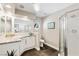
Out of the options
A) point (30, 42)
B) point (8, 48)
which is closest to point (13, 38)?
point (8, 48)

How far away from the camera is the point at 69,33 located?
3.85 ft

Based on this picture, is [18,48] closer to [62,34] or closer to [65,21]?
[62,34]

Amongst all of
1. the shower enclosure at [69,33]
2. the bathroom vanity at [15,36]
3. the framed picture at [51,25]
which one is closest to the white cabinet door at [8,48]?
the bathroom vanity at [15,36]

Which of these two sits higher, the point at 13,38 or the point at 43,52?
the point at 13,38

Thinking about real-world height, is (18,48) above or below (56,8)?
below

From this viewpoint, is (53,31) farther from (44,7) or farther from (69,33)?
(44,7)

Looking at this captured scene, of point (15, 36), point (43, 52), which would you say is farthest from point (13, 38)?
point (43, 52)

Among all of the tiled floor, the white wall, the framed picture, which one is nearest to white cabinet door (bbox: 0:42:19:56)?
the tiled floor

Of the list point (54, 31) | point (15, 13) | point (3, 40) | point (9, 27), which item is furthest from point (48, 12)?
point (3, 40)

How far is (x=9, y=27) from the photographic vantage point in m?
1.12

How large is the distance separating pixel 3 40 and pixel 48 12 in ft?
2.95

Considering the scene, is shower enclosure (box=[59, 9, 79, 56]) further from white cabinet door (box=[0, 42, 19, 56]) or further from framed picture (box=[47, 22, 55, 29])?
white cabinet door (box=[0, 42, 19, 56])

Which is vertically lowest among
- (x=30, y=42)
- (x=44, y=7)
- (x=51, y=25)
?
(x=30, y=42)

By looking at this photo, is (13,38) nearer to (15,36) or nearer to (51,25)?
(15,36)
